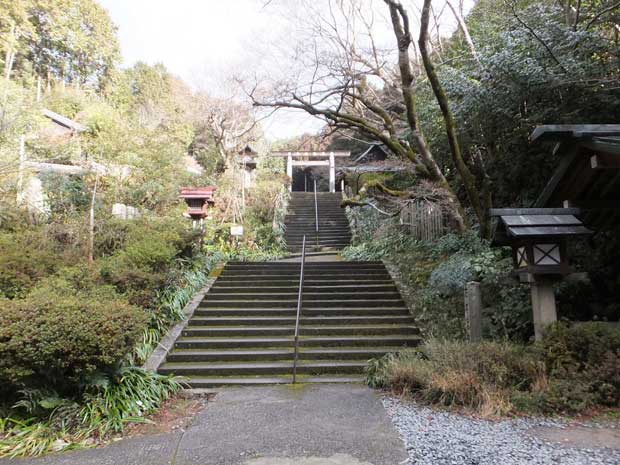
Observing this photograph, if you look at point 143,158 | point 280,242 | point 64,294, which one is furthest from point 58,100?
point 64,294

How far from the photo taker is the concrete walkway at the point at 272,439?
3326 mm

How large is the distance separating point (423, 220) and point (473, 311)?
4.81 metres

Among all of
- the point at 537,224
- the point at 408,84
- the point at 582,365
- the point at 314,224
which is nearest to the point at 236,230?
the point at 314,224

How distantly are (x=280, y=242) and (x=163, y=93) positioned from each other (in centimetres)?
1868

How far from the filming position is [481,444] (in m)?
3.36

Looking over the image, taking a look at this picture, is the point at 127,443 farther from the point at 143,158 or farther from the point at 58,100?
the point at 58,100

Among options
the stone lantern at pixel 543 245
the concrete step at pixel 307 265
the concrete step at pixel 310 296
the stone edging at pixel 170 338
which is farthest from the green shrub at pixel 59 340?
the concrete step at pixel 307 265

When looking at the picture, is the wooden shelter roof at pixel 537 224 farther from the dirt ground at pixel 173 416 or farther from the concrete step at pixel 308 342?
the dirt ground at pixel 173 416

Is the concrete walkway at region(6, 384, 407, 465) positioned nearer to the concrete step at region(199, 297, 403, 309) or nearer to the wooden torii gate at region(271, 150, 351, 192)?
the concrete step at region(199, 297, 403, 309)

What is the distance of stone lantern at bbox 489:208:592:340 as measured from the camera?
15.4 feet

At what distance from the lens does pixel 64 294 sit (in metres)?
5.83

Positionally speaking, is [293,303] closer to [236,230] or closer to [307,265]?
[307,265]

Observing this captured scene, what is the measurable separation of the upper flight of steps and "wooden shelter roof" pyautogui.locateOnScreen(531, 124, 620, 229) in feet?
32.0

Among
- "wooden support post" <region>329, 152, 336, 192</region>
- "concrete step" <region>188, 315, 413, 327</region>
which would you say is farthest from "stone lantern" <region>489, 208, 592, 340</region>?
"wooden support post" <region>329, 152, 336, 192</region>
